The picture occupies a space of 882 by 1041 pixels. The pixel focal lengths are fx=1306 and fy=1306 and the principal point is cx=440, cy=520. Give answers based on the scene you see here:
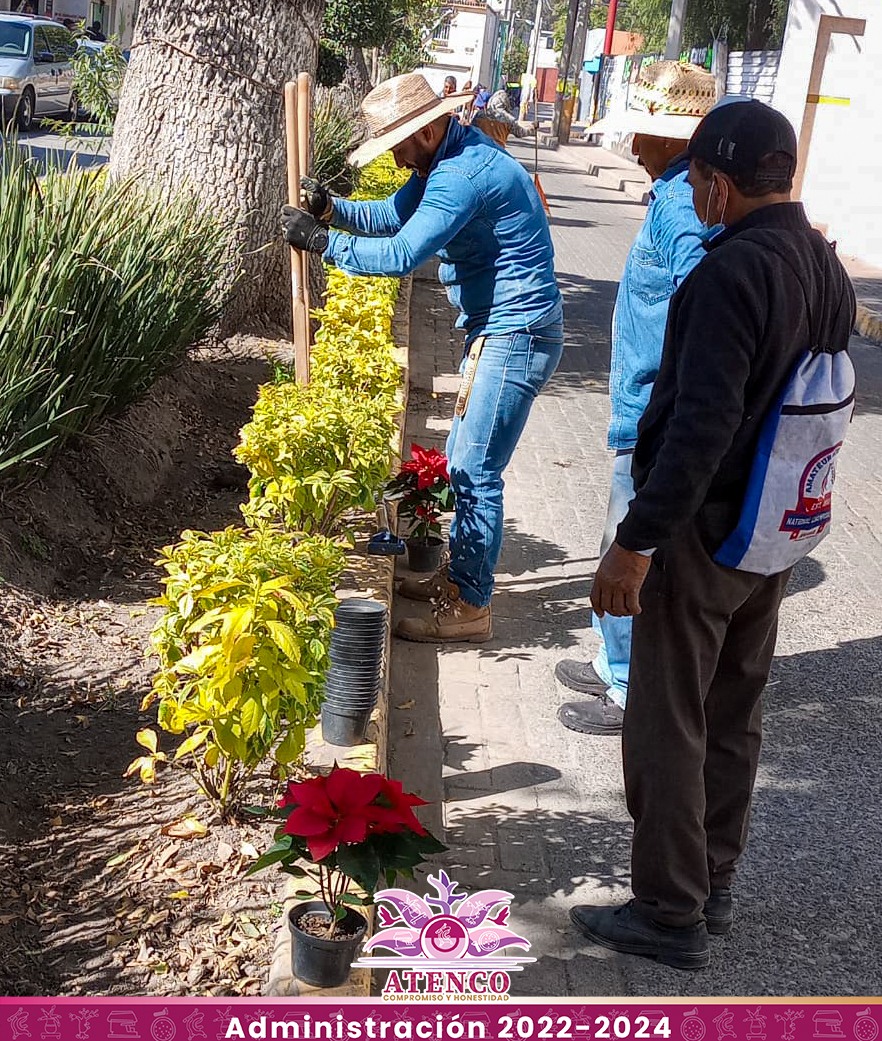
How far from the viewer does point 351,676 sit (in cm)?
377

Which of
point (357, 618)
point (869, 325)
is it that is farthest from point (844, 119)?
point (357, 618)

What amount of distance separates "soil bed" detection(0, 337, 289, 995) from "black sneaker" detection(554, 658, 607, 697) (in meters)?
1.53

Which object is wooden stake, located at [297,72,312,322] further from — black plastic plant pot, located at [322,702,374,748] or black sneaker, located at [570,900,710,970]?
black sneaker, located at [570,900,710,970]

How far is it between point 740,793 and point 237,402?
459cm

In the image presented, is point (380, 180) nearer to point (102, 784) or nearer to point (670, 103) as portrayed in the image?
point (670, 103)

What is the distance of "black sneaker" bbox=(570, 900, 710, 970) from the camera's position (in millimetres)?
3229

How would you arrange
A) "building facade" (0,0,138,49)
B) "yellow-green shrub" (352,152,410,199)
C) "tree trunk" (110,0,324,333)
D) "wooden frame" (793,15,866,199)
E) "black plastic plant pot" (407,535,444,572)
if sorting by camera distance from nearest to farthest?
"black plastic plant pot" (407,535,444,572), "tree trunk" (110,0,324,333), "yellow-green shrub" (352,152,410,199), "wooden frame" (793,15,866,199), "building facade" (0,0,138,49)

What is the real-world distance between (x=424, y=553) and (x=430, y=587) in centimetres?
52

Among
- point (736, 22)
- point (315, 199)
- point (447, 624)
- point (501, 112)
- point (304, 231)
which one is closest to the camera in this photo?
point (304, 231)

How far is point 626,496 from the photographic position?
174 inches

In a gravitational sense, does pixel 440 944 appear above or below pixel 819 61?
below

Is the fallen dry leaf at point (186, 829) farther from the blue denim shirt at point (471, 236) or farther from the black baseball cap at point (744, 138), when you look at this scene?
the black baseball cap at point (744, 138)
